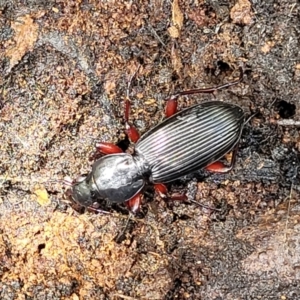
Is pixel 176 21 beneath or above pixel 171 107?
above

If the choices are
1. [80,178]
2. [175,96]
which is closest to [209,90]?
[175,96]

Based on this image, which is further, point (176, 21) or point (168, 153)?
point (176, 21)

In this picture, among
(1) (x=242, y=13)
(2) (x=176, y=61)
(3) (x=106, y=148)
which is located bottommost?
(3) (x=106, y=148)

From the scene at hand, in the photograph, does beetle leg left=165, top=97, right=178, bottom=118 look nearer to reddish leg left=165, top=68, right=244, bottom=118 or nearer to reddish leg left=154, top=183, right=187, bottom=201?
reddish leg left=165, top=68, right=244, bottom=118

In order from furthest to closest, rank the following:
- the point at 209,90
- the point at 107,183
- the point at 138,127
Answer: the point at 138,127, the point at 209,90, the point at 107,183

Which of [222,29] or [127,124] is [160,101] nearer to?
[127,124]

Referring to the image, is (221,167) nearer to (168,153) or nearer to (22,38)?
(168,153)

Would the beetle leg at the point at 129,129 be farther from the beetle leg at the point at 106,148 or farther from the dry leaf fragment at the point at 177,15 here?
the dry leaf fragment at the point at 177,15
